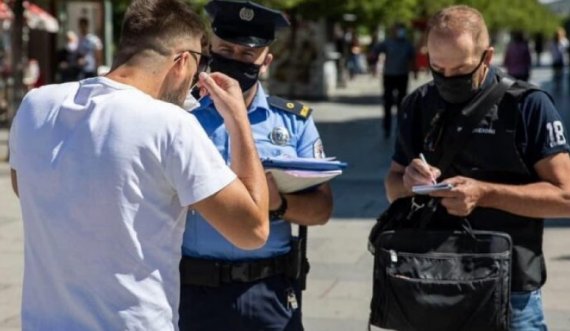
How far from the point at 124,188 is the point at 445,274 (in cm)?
123

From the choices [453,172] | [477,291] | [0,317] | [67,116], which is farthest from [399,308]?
[0,317]

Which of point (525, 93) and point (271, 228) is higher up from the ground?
point (525, 93)

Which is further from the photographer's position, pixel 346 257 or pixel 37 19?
pixel 37 19

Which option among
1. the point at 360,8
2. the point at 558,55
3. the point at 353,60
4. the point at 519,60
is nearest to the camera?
the point at 519,60

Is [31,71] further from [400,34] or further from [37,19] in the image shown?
[400,34]

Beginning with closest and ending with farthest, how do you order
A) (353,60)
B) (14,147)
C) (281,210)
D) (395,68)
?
(14,147)
(281,210)
(395,68)
(353,60)

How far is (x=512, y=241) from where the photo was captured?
12.0 feet

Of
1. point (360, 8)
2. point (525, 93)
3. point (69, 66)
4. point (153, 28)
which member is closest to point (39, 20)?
point (69, 66)

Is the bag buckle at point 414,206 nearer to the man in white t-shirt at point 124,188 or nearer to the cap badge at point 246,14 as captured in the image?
the cap badge at point 246,14

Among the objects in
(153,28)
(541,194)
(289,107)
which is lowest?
(541,194)

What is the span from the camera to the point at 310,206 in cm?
367

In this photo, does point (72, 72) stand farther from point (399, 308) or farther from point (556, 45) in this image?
point (399, 308)

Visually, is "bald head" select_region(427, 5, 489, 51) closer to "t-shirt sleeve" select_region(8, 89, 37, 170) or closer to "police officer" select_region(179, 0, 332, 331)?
"police officer" select_region(179, 0, 332, 331)

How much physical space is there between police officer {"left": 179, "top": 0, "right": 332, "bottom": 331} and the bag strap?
32 cm
